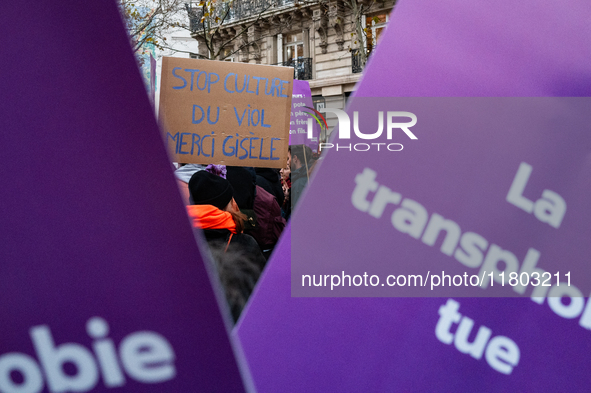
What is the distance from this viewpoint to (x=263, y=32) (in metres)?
19.5

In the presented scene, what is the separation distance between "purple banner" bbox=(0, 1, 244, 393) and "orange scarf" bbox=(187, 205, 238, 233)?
5.48ft

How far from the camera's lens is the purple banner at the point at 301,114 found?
17.3 feet

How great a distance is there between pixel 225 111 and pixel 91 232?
2.27 metres

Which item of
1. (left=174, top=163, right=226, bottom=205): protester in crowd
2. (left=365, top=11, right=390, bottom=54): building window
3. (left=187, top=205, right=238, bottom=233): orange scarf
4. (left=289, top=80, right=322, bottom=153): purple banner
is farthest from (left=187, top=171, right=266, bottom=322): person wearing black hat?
(left=365, top=11, right=390, bottom=54): building window

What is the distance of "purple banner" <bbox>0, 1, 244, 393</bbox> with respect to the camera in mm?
541

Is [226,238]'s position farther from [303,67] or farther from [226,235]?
[303,67]

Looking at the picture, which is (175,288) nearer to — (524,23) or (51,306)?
(51,306)

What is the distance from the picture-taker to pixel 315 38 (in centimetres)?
1772

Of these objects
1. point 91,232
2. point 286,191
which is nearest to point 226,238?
point 91,232

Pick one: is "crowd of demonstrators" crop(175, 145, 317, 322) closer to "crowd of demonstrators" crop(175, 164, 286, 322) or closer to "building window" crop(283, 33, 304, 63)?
"crowd of demonstrators" crop(175, 164, 286, 322)

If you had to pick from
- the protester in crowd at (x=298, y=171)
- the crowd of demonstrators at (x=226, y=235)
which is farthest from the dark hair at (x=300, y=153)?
the crowd of demonstrators at (x=226, y=235)

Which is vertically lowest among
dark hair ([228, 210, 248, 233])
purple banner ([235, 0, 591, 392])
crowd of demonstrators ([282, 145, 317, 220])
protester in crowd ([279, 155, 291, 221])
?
protester in crowd ([279, 155, 291, 221])

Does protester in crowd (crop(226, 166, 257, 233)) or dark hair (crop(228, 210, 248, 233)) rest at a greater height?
dark hair (crop(228, 210, 248, 233))

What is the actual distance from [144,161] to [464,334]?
3.23 feet
